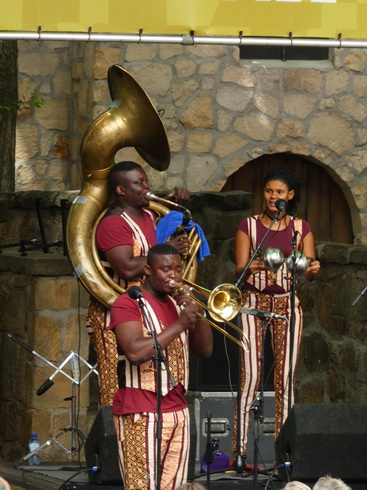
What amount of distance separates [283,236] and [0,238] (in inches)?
106

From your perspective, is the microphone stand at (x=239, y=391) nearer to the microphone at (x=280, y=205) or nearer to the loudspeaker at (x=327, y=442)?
the microphone at (x=280, y=205)

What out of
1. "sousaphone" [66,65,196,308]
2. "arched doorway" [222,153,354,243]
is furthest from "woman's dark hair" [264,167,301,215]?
"arched doorway" [222,153,354,243]

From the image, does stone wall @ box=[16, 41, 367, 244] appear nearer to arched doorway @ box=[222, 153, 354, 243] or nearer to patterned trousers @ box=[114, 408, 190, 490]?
arched doorway @ box=[222, 153, 354, 243]

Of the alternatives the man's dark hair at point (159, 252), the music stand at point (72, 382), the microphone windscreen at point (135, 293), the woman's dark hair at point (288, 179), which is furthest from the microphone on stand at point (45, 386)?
the microphone windscreen at point (135, 293)

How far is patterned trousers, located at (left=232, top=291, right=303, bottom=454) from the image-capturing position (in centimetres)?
785

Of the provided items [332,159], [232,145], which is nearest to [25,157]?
[232,145]

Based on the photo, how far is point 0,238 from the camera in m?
9.88

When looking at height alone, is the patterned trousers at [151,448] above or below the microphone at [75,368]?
below

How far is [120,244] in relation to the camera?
7484 mm

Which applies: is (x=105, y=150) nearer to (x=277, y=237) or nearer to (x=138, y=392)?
(x=277, y=237)

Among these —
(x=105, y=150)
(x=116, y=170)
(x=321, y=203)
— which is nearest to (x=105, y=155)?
(x=105, y=150)

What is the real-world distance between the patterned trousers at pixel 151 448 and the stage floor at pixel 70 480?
0.83 metres

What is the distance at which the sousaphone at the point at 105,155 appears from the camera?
25.0 ft

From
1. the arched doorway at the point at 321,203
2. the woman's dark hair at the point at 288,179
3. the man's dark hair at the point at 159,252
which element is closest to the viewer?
the man's dark hair at the point at 159,252
